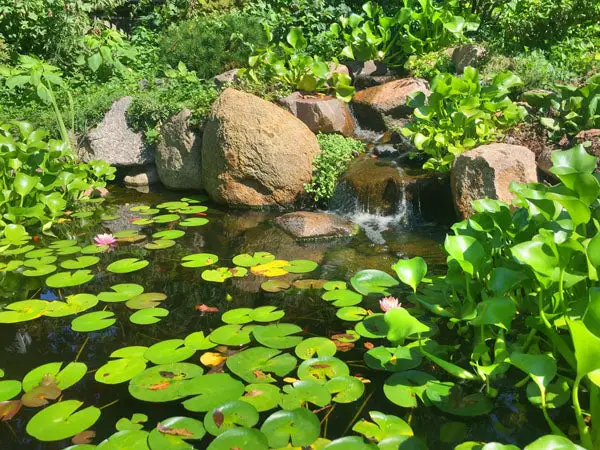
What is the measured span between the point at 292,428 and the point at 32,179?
3509 mm

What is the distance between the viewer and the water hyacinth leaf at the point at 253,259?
167 inches

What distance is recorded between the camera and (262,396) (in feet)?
8.25

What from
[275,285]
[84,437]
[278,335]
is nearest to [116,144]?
[275,285]

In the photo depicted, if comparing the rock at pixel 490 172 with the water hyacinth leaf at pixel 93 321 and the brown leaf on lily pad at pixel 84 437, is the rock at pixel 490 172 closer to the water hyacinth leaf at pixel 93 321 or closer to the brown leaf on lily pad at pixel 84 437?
the water hyacinth leaf at pixel 93 321

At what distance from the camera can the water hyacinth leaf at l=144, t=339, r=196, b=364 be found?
2844 millimetres

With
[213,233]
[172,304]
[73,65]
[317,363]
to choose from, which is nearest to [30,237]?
[213,233]

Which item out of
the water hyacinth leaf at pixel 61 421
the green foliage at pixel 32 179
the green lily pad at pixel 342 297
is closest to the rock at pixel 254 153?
the green foliage at pixel 32 179

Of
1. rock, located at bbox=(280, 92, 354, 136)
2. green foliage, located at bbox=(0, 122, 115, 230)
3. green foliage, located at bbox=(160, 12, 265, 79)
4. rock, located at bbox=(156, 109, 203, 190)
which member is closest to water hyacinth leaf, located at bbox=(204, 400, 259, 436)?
green foliage, located at bbox=(0, 122, 115, 230)

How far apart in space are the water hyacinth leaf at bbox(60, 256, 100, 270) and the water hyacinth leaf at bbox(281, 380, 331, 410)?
226 cm

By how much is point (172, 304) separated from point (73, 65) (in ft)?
21.7

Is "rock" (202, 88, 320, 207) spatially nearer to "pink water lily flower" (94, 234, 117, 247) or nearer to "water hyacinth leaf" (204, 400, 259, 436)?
"pink water lily flower" (94, 234, 117, 247)

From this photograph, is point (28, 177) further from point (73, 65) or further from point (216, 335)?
point (73, 65)

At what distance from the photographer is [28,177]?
15.4 feet

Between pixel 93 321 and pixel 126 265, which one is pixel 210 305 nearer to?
pixel 93 321
